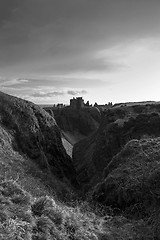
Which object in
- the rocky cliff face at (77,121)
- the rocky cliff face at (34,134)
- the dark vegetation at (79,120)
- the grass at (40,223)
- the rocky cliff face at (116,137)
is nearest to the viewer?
the grass at (40,223)

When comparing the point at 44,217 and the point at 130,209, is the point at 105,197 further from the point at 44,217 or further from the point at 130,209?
the point at 44,217

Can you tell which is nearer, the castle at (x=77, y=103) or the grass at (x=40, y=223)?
the grass at (x=40, y=223)

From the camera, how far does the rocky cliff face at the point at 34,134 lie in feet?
105

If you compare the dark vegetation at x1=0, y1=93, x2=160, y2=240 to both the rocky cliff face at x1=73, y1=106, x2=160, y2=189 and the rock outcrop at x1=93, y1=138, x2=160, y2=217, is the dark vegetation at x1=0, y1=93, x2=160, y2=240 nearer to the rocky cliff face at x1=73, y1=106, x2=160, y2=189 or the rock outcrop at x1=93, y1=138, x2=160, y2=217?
the rock outcrop at x1=93, y1=138, x2=160, y2=217

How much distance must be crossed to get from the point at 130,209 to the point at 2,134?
61.9 feet

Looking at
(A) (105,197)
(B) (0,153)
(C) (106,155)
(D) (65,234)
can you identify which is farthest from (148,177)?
Answer: (C) (106,155)

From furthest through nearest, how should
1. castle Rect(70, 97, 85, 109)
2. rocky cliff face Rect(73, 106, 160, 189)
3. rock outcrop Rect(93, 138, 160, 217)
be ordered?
castle Rect(70, 97, 85, 109) → rocky cliff face Rect(73, 106, 160, 189) → rock outcrop Rect(93, 138, 160, 217)

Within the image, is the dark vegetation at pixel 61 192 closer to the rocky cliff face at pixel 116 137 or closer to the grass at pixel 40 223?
the grass at pixel 40 223

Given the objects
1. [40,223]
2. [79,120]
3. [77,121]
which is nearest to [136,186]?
[40,223]

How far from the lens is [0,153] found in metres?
24.0

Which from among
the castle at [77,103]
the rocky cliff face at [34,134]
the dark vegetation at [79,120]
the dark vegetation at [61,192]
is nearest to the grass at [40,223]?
the dark vegetation at [61,192]

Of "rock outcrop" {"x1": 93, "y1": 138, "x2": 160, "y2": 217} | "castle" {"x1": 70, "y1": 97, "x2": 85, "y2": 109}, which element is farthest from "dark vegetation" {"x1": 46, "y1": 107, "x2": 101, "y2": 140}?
"rock outcrop" {"x1": 93, "y1": 138, "x2": 160, "y2": 217}

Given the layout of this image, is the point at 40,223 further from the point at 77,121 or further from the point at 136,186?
the point at 77,121

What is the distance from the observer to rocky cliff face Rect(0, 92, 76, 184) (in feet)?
105
